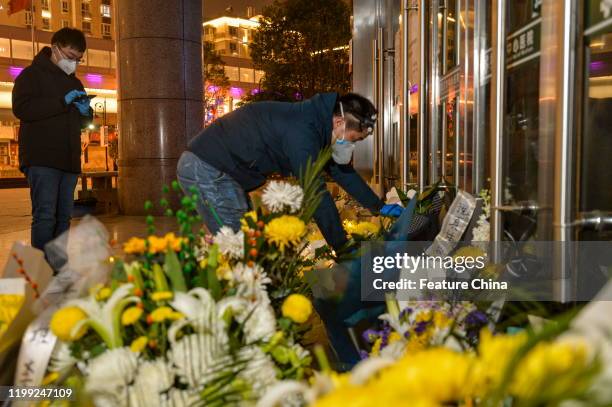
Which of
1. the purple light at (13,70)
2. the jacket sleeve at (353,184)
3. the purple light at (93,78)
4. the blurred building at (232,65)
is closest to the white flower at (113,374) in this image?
the jacket sleeve at (353,184)

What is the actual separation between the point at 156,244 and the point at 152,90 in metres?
10.2

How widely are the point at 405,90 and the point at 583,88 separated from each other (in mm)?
2775

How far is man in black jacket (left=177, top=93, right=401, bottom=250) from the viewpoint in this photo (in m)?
3.26

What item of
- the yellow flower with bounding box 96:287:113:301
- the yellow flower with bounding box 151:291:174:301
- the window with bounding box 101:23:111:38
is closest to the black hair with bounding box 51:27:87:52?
the yellow flower with bounding box 96:287:113:301

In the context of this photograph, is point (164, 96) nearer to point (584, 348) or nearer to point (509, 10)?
point (509, 10)

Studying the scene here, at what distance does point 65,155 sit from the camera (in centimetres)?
516

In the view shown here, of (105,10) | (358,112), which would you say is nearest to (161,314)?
(358,112)

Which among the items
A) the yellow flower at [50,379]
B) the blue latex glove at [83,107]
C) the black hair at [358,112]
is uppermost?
A: the blue latex glove at [83,107]

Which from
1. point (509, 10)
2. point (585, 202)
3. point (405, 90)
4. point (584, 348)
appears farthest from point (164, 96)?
point (584, 348)

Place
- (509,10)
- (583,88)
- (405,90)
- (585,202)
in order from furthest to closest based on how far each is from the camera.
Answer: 1. (405,90)
2. (509,10)
3. (585,202)
4. (583,88)

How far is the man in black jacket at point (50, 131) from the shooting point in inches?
198

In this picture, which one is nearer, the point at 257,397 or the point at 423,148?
the point at 257,397

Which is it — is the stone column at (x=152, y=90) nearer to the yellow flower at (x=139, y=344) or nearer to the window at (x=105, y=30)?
the yellow flower at (x=139, y=344)

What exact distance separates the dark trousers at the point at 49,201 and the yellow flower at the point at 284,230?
3470 mm
